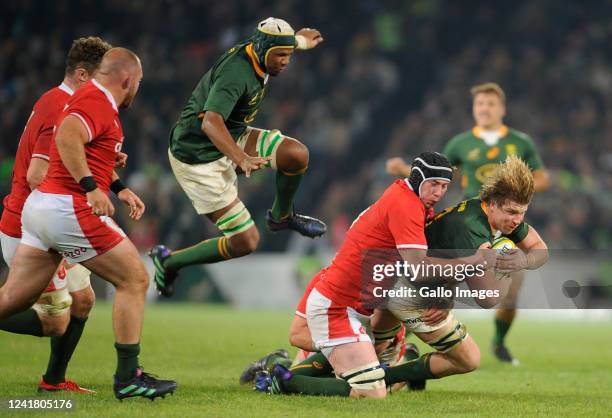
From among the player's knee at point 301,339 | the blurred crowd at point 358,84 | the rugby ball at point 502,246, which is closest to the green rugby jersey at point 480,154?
the rugby ball at point 502,246

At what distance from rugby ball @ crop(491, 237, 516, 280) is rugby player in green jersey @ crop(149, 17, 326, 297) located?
1848mm

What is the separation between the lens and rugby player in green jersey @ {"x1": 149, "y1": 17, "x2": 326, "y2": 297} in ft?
24.1

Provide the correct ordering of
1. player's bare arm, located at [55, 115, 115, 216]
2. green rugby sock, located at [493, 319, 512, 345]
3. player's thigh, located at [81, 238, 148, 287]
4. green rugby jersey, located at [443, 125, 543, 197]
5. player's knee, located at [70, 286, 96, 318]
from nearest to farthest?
1. player's bare arm, located at [55, 115, 115, 216]
2. player's thigh, located at [81, 238, 148, 287]
3. player's knee, located at [70, 286, 96, 318]
4. green rugby sock, located at [493, 319, 512, 345]
5. green rugby jersey, located at [443, 125, 543, 197]

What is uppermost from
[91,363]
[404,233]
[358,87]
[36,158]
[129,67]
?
[358,87]

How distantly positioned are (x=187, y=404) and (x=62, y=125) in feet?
6.37

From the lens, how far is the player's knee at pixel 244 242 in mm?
7855

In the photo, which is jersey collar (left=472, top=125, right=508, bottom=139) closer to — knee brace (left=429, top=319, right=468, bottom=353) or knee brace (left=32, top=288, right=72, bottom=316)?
knee brace (left=429, top=319, right=468, bottom=353)

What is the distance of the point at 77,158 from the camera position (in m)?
5.76

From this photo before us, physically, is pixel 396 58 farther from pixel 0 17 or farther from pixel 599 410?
pixel 599 410

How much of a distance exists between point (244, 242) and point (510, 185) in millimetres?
2438

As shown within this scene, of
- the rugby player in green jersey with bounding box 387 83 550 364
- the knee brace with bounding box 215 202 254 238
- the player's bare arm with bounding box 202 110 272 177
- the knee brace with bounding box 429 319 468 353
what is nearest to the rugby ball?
the knee brace with bounding box 429 319 468 353

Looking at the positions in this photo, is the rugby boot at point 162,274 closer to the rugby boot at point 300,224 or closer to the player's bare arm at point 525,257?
the rugby boot at point 300,224

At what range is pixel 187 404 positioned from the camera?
6172 millimetres

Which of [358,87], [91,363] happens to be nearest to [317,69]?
[358,87]
